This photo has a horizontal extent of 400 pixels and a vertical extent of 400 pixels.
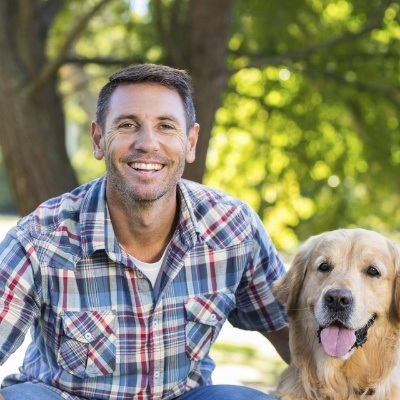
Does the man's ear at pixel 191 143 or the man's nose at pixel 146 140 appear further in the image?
the man's ear at pixel 191 143

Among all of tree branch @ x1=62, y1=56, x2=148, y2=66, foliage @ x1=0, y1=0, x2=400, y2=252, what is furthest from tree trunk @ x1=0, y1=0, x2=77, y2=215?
foliage @ x1=0, y1=0, x2=400, y2=252

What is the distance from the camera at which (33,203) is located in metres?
6.39

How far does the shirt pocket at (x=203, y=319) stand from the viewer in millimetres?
3609

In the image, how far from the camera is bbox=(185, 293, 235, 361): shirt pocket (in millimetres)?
3609

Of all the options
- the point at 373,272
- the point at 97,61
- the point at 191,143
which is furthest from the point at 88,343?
the point at 97,61

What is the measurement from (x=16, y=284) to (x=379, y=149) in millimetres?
4915

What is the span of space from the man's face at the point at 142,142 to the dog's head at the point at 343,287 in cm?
70

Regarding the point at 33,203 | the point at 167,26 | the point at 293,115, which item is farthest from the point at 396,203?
the point at 33,203

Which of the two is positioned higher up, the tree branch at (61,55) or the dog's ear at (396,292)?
the tree branch at (61,55)

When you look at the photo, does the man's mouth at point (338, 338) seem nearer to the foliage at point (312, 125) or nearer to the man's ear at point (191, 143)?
the man's ear at point (191, 143)

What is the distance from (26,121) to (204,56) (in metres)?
1.42

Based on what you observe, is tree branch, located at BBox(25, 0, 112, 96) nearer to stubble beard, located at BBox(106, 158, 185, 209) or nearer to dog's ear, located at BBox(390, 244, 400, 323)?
stubble beard, located at BBox(106, 158, 185, 209)

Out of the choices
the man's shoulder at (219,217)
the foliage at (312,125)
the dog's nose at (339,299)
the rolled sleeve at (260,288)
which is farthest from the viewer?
the foliage at (312,125)

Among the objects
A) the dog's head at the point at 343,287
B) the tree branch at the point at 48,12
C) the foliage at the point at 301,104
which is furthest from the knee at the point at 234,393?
the tree branch at the point at 48,12
